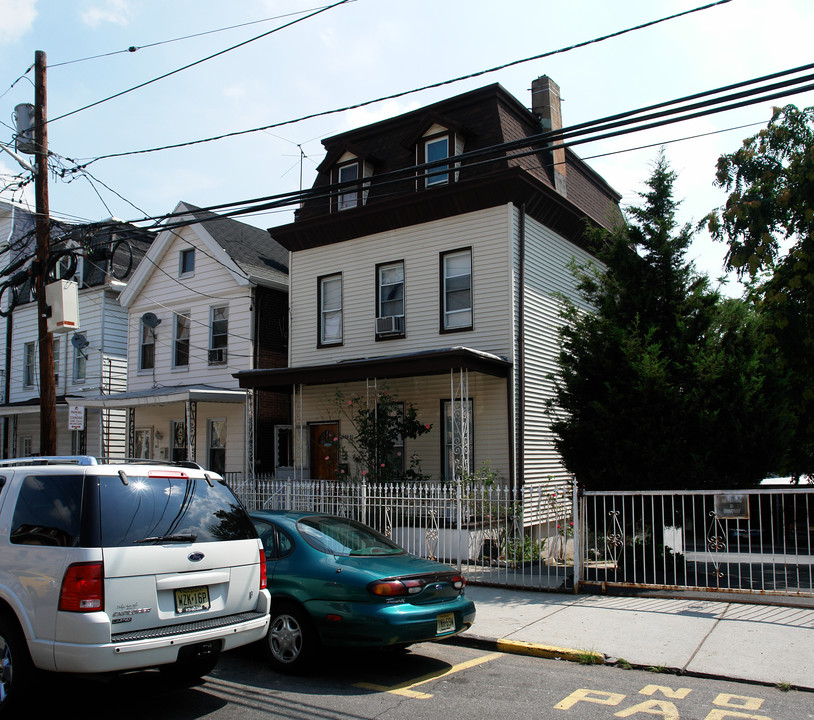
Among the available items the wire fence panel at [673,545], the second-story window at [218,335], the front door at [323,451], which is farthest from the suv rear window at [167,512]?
the second-story window at [218,335]

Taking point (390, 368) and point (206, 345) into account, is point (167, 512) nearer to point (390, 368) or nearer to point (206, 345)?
point (390, 368)

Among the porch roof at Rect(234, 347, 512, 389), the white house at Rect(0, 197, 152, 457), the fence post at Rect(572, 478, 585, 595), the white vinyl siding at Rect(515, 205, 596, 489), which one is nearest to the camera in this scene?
the fence post at Rect(572, 478, 585, 595)

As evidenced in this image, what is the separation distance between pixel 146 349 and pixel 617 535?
16527 millimetres

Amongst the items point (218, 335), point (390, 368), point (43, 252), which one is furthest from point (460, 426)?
point (218, 335)

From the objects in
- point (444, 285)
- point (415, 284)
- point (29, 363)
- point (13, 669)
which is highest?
point (415, 284)

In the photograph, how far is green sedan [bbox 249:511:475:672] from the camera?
6.39 metres

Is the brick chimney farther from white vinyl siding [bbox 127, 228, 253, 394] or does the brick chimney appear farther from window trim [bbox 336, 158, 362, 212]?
white vinyl siding [bbox 127, 228, 253, 394]

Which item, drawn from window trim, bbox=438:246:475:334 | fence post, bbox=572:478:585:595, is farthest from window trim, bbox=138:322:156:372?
fence post, bbox=572:478:585:595

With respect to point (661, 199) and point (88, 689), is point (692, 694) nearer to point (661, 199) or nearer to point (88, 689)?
point (88, 689)

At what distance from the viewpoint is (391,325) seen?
1698cm

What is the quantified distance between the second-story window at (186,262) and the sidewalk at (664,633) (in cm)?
1491

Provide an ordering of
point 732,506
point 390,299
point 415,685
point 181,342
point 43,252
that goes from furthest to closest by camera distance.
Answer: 1. point 181,342
2. point 390,299
3. point 43,252
4. point 732,506
5. point 415,685

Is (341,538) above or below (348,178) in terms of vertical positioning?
below

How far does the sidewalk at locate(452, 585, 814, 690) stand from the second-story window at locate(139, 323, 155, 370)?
15688 millimetres
